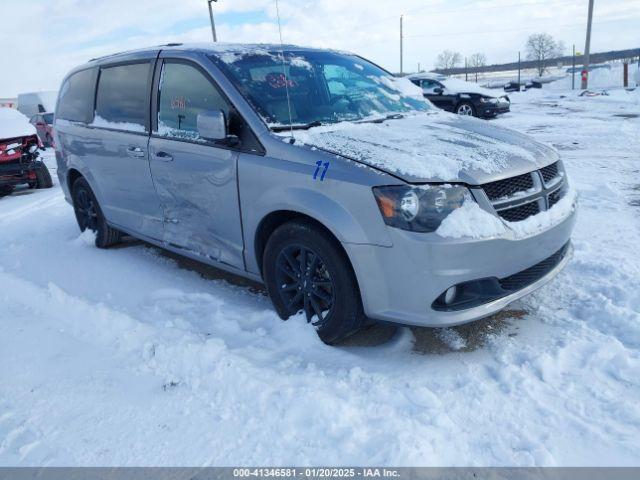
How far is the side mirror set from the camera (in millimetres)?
3287

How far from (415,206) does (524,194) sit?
74 centimetres

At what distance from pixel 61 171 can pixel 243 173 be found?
11.0ft

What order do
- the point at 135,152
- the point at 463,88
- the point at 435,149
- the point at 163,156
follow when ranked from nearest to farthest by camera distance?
1. the point at 435,149
2. the point at 163,156
3. the point at 135,152
4. the point at 463,88

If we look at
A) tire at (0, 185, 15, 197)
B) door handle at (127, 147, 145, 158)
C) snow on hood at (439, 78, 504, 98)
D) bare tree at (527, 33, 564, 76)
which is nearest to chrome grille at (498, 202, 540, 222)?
door handle at (127, 147, 145, 158)

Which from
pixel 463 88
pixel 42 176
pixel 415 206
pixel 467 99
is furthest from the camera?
pixel 463 88

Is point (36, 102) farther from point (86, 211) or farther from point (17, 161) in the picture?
point (86, 211)

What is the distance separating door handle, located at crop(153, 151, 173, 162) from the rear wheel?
6933 millimetres

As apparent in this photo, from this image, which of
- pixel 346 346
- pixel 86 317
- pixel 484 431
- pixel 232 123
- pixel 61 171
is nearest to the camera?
pixel 484 431

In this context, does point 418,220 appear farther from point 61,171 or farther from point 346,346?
point 61,171

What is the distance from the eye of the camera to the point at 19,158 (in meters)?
9.62

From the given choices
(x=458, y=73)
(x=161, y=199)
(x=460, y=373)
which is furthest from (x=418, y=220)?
(x=458, y=73)

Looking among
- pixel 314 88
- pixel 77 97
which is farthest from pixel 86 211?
pixel 314 88

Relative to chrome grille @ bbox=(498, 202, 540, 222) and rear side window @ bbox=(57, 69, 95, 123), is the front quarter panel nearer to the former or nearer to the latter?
chrome grille @ bbox=(498, 202, 540, 222)

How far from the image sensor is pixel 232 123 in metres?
3.45
